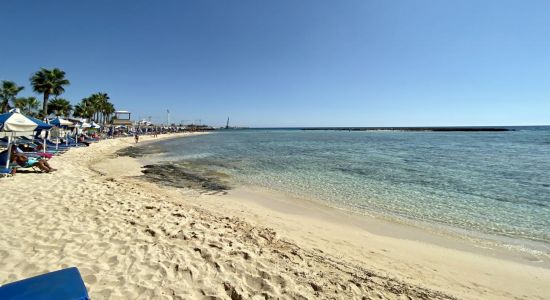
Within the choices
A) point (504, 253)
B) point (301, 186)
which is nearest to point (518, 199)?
point (504, 253)

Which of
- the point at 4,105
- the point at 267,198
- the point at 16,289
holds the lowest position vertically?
the point at 267,198

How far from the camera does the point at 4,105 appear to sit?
1575 inches

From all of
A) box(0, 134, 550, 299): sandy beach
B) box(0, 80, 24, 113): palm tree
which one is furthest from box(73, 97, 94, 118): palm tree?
box(0, 134, 550, 299): sandy beach

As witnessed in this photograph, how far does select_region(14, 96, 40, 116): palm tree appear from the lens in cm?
4575

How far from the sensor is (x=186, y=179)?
47.6ft

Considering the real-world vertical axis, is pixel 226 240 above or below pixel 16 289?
below

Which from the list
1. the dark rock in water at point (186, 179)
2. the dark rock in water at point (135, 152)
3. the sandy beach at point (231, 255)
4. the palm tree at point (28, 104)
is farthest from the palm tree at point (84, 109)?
the sandy beach at point (231, 255)

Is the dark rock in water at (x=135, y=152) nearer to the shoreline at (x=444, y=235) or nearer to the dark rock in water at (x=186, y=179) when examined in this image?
the dark rock in water at (x=186, y=179)

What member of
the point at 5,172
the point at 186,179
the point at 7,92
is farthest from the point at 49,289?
the point at 7,92

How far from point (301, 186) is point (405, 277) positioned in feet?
29.0

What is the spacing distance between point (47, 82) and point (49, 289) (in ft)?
129

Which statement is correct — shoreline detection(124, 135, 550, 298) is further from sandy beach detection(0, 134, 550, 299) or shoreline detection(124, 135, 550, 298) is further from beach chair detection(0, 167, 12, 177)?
beach chair detection(0, 167, 12, 177)

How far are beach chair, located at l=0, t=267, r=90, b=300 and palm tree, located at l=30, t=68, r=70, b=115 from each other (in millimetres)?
37526

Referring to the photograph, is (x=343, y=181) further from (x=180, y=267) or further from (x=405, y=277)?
(x=180, y=267)
